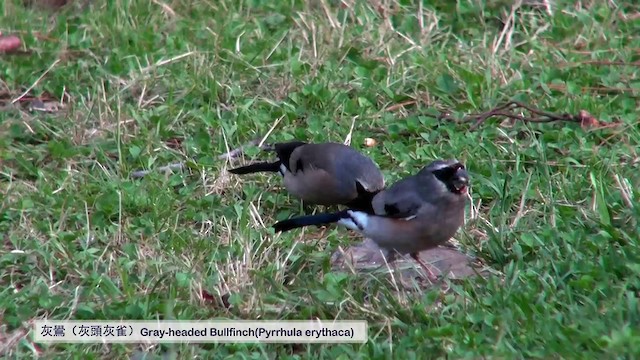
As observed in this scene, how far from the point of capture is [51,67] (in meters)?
7.92

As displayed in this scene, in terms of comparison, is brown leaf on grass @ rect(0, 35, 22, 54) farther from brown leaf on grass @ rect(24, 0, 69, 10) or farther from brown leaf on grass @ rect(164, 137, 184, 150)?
brown leaf on grass @ rect(164, 137, 184, 150)

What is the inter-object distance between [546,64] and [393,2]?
52.5 inches

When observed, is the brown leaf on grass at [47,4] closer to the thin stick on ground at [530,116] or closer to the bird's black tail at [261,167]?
the bird's black tail at [261,167]

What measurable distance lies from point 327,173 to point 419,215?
0.88 meters

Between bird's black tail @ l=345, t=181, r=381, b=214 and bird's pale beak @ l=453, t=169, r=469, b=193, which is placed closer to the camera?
bird's pale beak @ l=453, t=169, r=469, b=193

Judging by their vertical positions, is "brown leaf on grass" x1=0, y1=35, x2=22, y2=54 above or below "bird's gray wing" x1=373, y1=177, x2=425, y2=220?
below

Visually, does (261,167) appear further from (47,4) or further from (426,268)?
(47,4)

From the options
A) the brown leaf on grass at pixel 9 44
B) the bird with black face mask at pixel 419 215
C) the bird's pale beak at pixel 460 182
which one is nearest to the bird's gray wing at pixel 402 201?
the bird with black face mask at pixel 419 215

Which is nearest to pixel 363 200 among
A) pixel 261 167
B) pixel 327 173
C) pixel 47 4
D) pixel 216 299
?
pixel 327 173

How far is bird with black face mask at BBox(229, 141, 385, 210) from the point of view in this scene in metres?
6.47

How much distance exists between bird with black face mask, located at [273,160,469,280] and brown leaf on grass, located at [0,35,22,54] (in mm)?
3065

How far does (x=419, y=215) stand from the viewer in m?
5.80

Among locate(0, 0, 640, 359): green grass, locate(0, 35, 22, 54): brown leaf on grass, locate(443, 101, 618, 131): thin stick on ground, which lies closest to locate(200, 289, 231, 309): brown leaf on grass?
locate(0, 0, 640, 359): green grass

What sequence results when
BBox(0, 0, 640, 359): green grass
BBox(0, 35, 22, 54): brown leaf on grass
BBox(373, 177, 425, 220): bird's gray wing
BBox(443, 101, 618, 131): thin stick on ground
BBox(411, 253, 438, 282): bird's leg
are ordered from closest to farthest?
BBox(0, 0, 640, 359): green grass < BBox(411, 253, 438, 282): bird's leg < BBox(373, 177, 425, 220): bird's gray wing < BBox(443, 101, 618, 131): thin stick on ground < BBox(0, 35, 22, 54): brown leaf on grass
